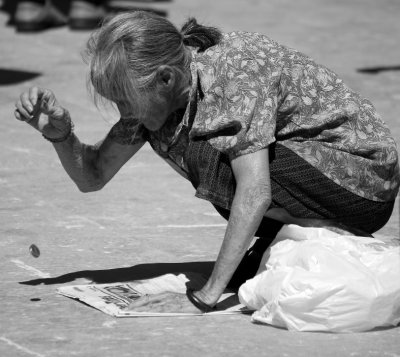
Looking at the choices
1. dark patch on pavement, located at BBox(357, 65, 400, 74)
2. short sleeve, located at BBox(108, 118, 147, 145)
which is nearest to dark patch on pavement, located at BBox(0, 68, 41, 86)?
dark patch on pavement, located at BBox(357, 65, 400, 74)

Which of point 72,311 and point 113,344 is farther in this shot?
point 72,311

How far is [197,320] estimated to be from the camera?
3.38m

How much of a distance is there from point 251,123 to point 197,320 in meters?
0.59

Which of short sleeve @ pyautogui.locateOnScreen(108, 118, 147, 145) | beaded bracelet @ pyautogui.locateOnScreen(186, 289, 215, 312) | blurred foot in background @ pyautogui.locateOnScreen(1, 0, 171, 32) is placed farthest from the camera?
blurred foot in background @ pyautogui.locateOnScreen(1, 0, 171, 32)

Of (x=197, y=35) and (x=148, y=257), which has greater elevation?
(x=197, y=35)

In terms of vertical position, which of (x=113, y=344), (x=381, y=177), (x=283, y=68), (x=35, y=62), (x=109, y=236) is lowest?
(x=35, y=62)

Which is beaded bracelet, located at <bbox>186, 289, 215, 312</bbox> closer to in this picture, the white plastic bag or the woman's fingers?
the white plastic bag

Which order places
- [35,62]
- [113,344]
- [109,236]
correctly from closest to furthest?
1. [113,344]
2. [109,236]
3. [35,62]

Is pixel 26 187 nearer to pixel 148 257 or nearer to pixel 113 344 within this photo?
pixel 148 257

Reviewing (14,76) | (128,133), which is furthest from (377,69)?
(128,133)

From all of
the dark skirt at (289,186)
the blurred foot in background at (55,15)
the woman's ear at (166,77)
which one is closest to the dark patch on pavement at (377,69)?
the blurred foot in background at (55,15)

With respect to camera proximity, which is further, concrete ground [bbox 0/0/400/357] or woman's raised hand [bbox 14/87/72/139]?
woman's raised hand [bbox 14/87/72/139]

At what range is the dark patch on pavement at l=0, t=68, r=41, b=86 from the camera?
25.0 feet

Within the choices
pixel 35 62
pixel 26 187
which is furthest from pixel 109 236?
pixel 35 62
